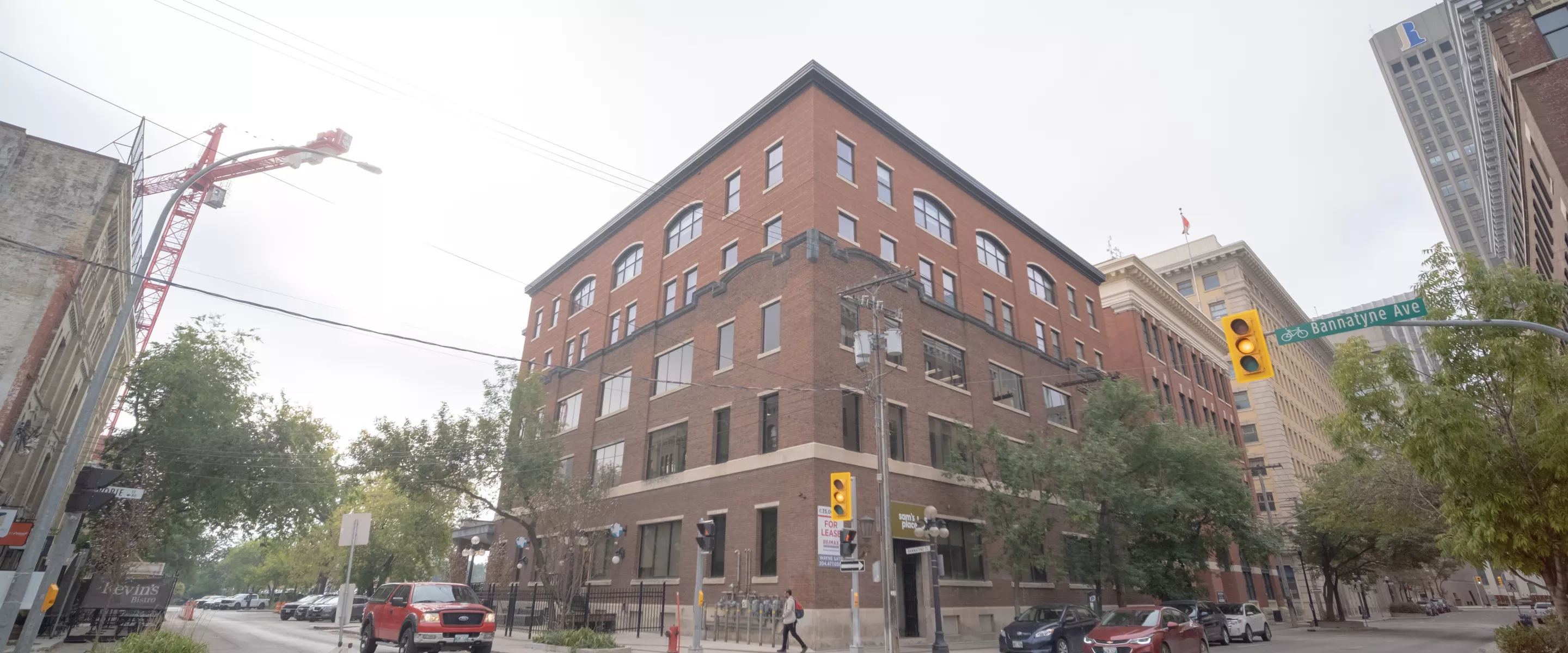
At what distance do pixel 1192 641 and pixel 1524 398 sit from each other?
8.97 meters

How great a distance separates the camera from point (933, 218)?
35.8 meters

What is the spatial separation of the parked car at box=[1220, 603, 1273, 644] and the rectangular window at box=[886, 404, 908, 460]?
578 inches

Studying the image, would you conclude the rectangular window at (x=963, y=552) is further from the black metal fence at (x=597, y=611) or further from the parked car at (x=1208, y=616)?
the black metal fence at (x=597, y=611)

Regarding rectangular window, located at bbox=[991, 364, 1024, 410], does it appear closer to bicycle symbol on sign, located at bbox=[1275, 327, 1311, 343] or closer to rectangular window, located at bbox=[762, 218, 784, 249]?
rectangular window, located at bbox=[762, 218, 784, 249]

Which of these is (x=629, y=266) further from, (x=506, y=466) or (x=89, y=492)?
(x=89, y=492)

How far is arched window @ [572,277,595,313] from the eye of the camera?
43.6 m

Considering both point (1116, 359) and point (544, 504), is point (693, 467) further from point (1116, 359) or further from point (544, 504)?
point (1116, 359)

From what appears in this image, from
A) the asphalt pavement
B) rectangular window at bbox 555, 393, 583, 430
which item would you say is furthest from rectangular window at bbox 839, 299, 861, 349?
rectangular window at bbox 555, 393, 583, 430

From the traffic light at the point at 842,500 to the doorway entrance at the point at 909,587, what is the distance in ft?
31.6

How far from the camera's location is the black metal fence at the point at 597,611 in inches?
1011

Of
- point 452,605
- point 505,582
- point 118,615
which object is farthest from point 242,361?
point 452,605

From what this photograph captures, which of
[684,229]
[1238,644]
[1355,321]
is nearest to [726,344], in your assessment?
[684,229]

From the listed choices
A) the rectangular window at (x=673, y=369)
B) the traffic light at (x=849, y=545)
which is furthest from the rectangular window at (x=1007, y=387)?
the traffic light at (x=849, y=545)

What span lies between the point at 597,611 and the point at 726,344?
1181 cm
